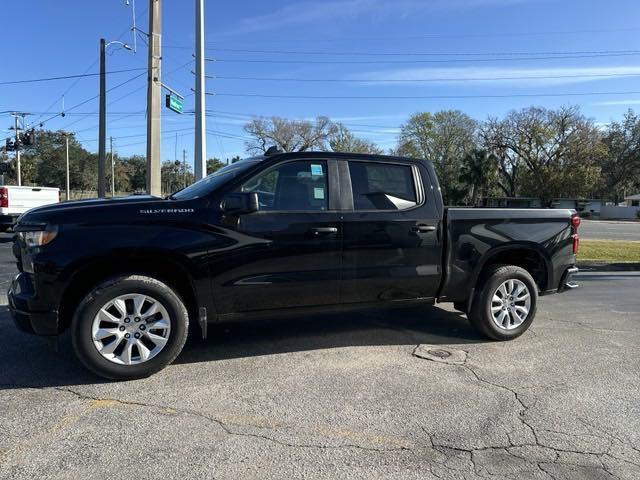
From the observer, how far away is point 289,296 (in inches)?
180

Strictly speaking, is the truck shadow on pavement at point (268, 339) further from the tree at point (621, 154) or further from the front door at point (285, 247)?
the tree at point (621, 154)

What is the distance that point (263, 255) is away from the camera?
443 centimetres

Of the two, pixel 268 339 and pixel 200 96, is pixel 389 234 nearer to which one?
pixel 268 339

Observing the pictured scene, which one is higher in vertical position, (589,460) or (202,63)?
(202,63)

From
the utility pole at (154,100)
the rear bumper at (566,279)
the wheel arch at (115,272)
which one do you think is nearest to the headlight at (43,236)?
the wheel arch at (115,272)

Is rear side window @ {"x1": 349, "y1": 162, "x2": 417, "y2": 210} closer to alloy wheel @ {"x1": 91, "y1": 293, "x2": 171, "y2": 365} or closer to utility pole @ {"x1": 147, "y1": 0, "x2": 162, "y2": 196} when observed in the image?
alloy wheel @ {"x1": 91, "y1": 293, "x2": 171, "y2": 365}

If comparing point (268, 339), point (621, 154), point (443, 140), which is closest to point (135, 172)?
point (443, 140)

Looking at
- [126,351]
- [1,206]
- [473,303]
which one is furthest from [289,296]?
[1,206]

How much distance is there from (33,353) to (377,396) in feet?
10.3

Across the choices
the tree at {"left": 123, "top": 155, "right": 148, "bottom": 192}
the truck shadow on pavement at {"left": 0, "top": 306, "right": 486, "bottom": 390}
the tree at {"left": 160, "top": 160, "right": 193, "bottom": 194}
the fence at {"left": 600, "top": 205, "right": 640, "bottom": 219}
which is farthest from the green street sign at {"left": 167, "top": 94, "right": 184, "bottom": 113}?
the tree at {"left": 123, "top": 155, "right": 148, "bottom": 192}

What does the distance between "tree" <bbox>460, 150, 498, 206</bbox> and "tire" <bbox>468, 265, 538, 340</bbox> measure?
60.4 meters

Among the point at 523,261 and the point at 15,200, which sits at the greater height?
the point at 15,200

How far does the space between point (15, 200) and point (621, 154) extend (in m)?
75.8

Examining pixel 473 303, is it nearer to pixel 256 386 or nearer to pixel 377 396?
pixel 377 396
